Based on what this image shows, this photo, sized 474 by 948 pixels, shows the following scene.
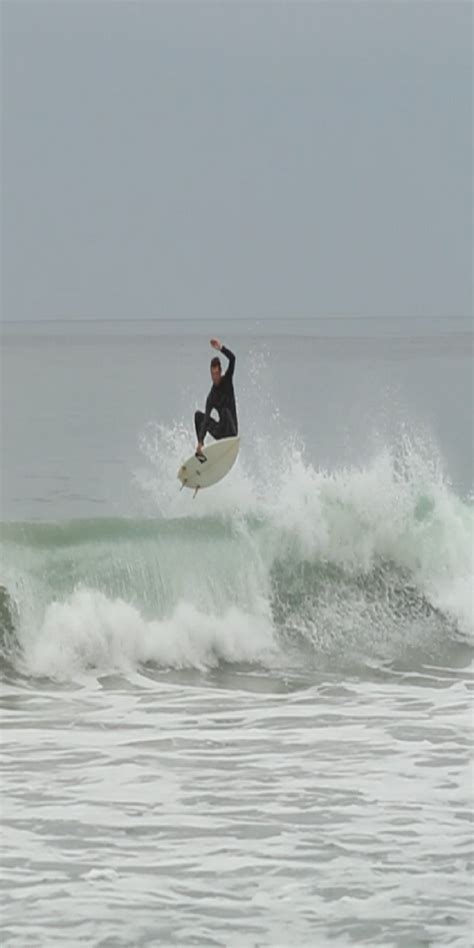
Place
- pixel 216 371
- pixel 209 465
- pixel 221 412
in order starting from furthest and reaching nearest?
pixel 209 465 < pixel 221 412 < pixel 216 371

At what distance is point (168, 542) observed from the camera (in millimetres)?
19375

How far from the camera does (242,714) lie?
14539 mm

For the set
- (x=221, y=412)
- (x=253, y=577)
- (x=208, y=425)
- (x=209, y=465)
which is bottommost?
(x=253, y=577)

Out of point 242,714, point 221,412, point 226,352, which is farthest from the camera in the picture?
point 221,412

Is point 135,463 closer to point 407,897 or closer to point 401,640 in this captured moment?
point 401,640

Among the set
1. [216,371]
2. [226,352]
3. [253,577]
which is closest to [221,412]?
[216,371]

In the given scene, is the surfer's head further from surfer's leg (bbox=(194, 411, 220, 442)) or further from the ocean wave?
the ocean wave

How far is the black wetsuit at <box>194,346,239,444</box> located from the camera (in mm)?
17531

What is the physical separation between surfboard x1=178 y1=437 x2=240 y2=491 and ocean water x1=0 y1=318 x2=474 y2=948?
0.75m

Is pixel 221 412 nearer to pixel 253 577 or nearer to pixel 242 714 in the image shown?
pixel 253 577

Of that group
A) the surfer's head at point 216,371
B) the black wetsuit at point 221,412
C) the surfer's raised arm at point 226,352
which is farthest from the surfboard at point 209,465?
the surfer's raised arm at point 226,352

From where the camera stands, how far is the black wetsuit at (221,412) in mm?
17531

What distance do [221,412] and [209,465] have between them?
3.88ft

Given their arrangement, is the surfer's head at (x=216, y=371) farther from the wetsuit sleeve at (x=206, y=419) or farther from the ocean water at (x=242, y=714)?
the ocean water at (x=242, y=714)
